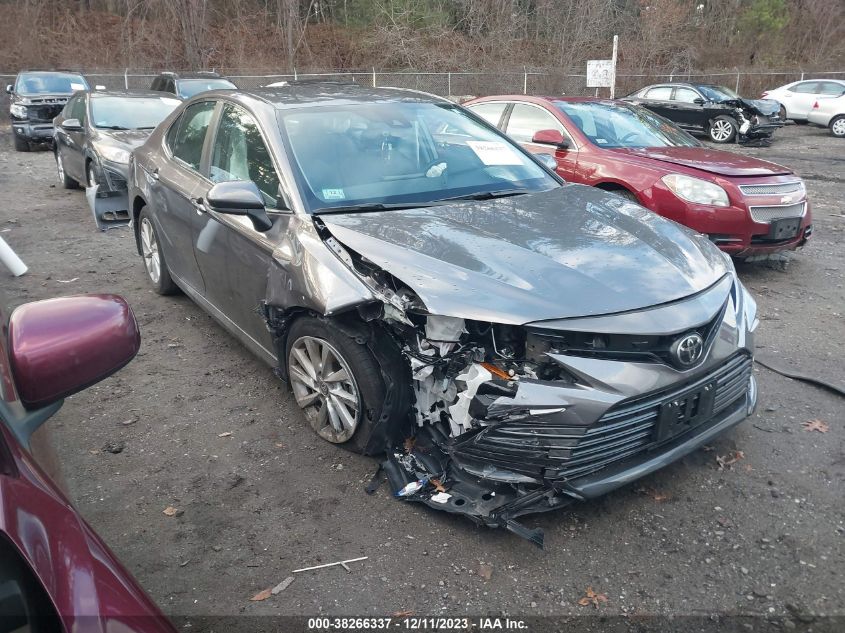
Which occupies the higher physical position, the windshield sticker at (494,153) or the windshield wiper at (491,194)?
the windshield sticker at (494,153)

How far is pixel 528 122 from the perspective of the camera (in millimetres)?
7262

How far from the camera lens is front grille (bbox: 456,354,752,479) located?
2533 mm

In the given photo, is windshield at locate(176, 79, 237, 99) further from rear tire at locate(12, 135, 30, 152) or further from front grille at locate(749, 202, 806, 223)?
front grille at locate(749, 202, 806, 223)

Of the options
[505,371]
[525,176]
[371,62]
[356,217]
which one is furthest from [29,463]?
[371,62]

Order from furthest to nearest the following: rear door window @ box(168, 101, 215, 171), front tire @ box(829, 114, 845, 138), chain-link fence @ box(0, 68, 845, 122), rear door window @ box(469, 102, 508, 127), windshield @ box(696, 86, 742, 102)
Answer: chain-link fence @ box(0, 68, 845, 122) → front tire @ box(829, 114, 845, 138) → windshield @ box(696, 86, 742, 102) → rear door window @ box(469, 102, 508, 127) → rear door window @ box(168, 101, 215, 171)

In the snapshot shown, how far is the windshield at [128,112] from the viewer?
9.00 metres

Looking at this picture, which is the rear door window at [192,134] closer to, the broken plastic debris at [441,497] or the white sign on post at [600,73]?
the broken plastic debris at [441,497]

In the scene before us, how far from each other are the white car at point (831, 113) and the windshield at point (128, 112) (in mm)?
18392

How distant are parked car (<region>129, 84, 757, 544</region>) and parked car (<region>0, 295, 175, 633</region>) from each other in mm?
1369

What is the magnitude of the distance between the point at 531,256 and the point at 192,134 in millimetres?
2905

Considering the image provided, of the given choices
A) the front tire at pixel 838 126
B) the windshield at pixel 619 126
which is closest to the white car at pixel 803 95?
Answer: the front tire at pixel 838 126

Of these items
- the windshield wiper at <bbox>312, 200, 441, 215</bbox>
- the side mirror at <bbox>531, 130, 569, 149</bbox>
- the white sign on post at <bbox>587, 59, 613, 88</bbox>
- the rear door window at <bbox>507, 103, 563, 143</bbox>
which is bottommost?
the windshield wiper at <bbox>312, 200, 441, 215</bbox>

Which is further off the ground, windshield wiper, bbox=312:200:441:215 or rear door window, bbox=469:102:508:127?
rear door window, bbox=469:102:508:127

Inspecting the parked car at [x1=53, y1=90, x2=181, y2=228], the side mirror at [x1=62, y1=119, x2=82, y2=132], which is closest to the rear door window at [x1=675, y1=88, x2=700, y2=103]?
the parked car at [x1=53, y1=90, x2=181, y2=228]
